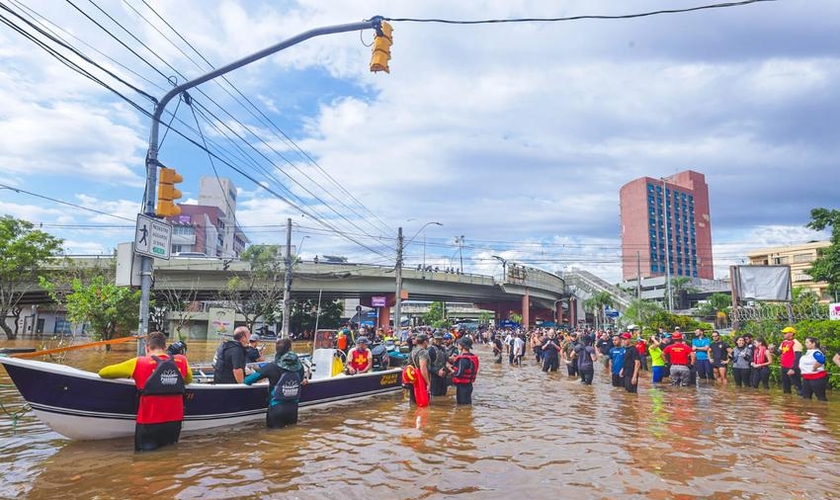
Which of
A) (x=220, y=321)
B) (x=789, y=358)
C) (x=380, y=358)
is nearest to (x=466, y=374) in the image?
(x=380, y=358)

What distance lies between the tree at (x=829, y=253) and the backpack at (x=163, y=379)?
4376cm

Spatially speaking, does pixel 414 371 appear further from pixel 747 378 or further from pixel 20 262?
pixel 20 262

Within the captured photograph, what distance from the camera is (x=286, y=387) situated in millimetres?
8141

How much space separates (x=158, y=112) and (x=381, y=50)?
429 centimetres

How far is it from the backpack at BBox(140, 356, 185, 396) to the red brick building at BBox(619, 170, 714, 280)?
117 meters

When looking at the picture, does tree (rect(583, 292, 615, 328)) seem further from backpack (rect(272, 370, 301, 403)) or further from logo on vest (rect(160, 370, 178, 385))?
logo on vest (rect(160, 370, 178, 385))

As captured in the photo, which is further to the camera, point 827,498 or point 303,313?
point 303,313

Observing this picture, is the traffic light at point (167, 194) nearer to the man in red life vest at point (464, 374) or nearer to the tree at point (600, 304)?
the man in red life vest at point (464, 374)

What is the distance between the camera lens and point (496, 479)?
19.1 ft

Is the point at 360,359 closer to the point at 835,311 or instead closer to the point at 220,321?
the point at 835,311

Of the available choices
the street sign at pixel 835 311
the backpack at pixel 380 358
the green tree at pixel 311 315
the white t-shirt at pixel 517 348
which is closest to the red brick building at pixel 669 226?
the green tree at pixel 311 315

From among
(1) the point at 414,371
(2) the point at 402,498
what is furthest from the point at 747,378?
(2) the point at 402,498

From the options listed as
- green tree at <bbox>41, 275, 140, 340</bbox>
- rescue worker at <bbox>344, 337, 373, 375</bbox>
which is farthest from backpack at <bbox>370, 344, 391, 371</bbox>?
green tree at <bbox>41, 275, 140, 340</bbox>

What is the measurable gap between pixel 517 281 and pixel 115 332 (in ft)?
141
